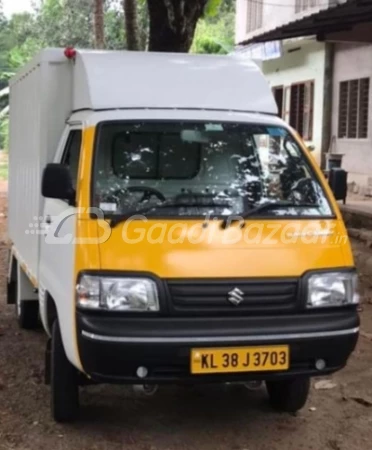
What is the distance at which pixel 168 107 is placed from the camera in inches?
198

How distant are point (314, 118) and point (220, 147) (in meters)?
15.0

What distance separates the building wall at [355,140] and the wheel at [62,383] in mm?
12328

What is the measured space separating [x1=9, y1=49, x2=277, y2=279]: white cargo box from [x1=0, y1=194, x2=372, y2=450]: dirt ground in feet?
3.47

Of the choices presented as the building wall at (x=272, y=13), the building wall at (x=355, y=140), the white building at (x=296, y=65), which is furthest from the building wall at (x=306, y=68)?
the building wall at (x=272, y=13)

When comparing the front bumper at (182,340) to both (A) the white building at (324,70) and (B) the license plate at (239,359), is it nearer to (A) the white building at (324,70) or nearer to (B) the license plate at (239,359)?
(B) the license plate at (239,359)

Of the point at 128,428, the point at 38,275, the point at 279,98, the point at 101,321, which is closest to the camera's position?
the point at 101,321

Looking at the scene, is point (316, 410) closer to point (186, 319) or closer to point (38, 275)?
point (186, 319)

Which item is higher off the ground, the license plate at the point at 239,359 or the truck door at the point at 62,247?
the truck door at the point at 62,247

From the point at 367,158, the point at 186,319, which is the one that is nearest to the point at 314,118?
the point at 367,158

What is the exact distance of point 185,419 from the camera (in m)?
5.04

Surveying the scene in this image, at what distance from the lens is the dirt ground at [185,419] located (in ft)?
15.2

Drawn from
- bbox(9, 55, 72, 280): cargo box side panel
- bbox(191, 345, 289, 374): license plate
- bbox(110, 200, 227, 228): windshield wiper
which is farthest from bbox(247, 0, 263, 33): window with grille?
bbox(191, 345, 289, 374): license plate

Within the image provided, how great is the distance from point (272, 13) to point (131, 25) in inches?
430

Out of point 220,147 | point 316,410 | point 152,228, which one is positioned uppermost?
point 220,147
